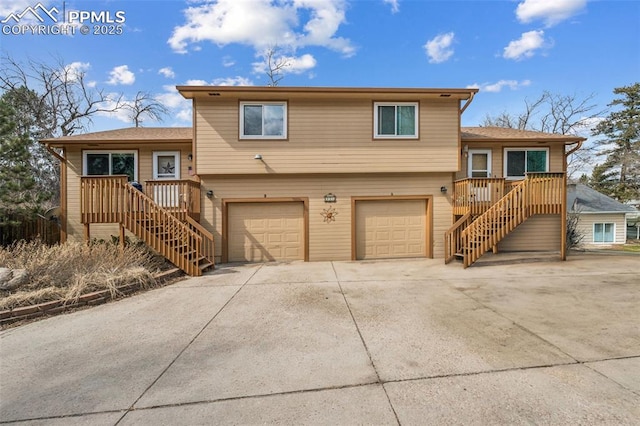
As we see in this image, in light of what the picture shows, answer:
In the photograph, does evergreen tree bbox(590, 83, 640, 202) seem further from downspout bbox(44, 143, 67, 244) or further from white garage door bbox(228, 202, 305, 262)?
downspout bbox(44, 143, 67, 244)

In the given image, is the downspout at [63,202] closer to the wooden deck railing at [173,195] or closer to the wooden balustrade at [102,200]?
the wooden balustrade at [102,200]

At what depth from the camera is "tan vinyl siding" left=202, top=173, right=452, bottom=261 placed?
9.04 metres

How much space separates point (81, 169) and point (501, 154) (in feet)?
48.1

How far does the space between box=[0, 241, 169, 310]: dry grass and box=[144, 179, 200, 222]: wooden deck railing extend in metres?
1.57

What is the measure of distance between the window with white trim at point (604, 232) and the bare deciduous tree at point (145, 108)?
101 feet

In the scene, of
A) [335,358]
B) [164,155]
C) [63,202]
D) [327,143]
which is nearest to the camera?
[335,358]

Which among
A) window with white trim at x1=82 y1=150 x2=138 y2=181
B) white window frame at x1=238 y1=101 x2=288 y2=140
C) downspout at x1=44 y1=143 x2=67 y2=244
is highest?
white window frame at x1=238 y1=101 x2=288 y2=140

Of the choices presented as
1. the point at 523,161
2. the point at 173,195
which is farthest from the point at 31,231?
the point at 523,161

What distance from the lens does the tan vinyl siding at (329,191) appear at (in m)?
9.04

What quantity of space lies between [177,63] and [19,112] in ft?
41.0

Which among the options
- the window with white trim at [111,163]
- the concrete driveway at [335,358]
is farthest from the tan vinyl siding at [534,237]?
the window with white trim at [111,163]

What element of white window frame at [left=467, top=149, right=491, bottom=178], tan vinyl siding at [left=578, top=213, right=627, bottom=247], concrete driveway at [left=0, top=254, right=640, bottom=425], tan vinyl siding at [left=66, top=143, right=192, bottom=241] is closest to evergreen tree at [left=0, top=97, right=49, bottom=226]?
tan vinyl siding at [left=66, top=143, right=192, bottom=241]

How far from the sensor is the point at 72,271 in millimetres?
5656

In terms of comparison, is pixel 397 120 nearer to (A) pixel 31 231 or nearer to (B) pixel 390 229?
(B) pixel 390 229
